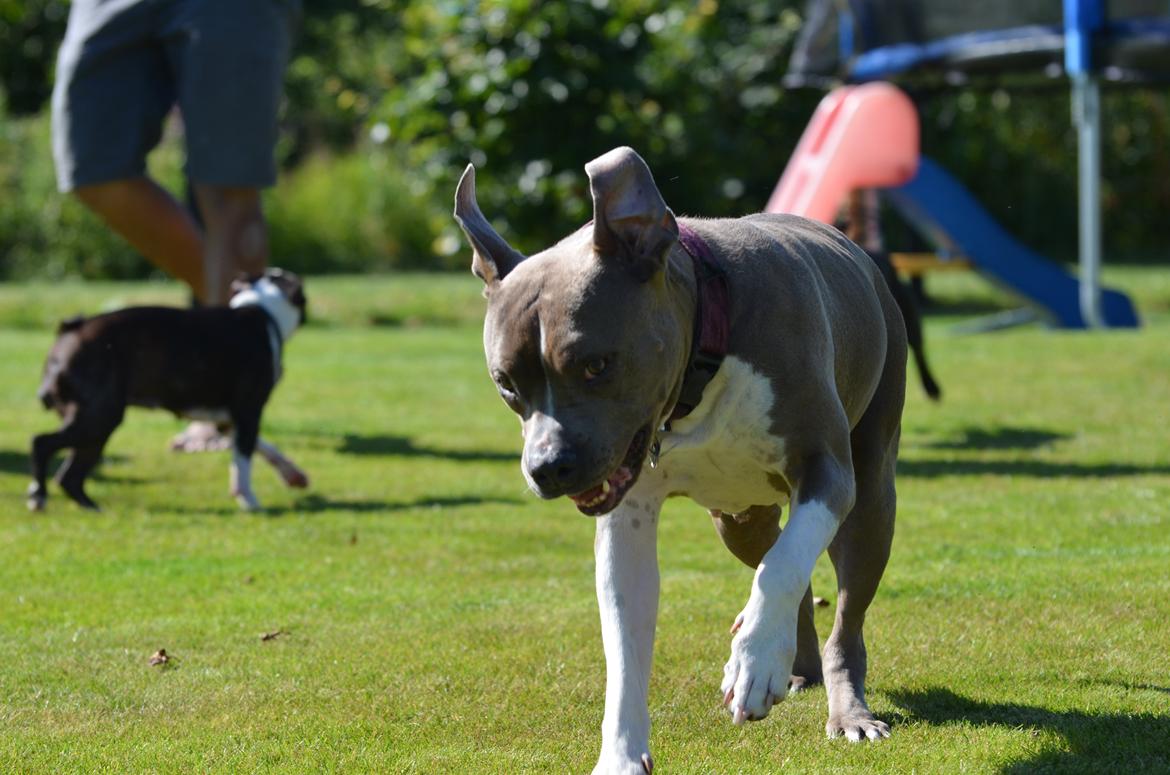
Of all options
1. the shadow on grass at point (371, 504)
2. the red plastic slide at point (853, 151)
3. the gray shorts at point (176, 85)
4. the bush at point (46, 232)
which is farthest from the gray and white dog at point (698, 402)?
the bush at point (46, 232)

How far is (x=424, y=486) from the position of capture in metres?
7.76

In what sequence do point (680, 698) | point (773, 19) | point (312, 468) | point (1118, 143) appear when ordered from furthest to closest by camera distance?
point (1118, 143) → point (773, 19) → point (312, 468) → point (680, 698)

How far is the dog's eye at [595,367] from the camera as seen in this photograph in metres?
3.28

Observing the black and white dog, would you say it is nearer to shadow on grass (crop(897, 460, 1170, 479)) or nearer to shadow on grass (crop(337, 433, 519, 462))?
shadow on grass (crop(337, 433, 519, 462))

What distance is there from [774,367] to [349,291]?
579 inches

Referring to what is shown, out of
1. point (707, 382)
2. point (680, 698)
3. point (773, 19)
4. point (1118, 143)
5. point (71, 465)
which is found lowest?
point (1118, 143)

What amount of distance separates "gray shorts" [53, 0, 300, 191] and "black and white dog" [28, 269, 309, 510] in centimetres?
101

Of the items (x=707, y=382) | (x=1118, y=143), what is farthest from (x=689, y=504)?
(x=1118, y=143)

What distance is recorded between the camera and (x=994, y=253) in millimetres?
14047

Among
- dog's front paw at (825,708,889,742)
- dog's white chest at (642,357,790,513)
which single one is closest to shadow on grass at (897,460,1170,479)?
dog's front paw at (825,708,889,742)

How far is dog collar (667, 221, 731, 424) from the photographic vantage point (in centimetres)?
355

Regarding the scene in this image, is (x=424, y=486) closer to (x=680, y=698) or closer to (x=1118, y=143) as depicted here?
(x=680, y=698)

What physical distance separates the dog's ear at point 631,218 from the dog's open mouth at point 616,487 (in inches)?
12.8

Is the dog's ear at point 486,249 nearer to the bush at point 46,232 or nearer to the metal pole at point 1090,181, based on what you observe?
the metal pole at point 1090,181
